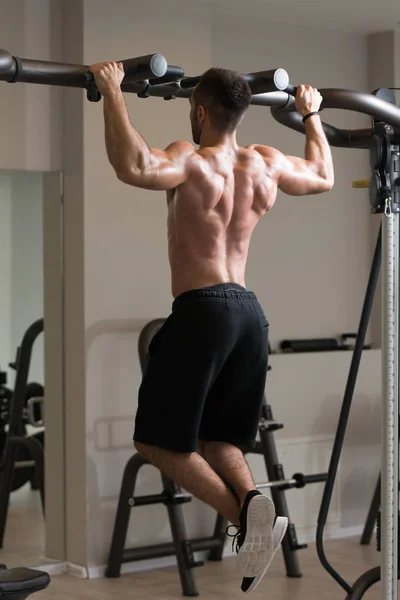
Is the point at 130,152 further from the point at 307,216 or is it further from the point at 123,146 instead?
the point at 307,216

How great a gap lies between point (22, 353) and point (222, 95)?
3.67 metres

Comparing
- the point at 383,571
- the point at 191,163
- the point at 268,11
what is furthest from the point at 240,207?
the point at 268,11

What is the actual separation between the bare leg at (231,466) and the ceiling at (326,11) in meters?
3.67

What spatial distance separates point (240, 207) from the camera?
302 centimetres

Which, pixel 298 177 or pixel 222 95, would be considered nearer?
pixel 222 95

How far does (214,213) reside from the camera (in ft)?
9.70

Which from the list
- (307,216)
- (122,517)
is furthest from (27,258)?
(122,517)

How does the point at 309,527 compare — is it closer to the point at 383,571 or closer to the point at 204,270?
the point at 383,571

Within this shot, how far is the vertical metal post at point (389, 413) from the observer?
3.60 meters

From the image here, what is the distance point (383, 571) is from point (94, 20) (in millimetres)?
3376

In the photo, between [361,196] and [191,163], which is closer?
[191,163]

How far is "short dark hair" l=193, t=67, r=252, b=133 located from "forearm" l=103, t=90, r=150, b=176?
0.28 m

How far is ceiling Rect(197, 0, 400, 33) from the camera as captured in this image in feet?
20.2

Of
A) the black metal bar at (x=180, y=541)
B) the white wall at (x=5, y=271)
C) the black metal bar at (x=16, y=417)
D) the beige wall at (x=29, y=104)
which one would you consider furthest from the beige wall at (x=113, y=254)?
the white wall at (x=5, y=271)
